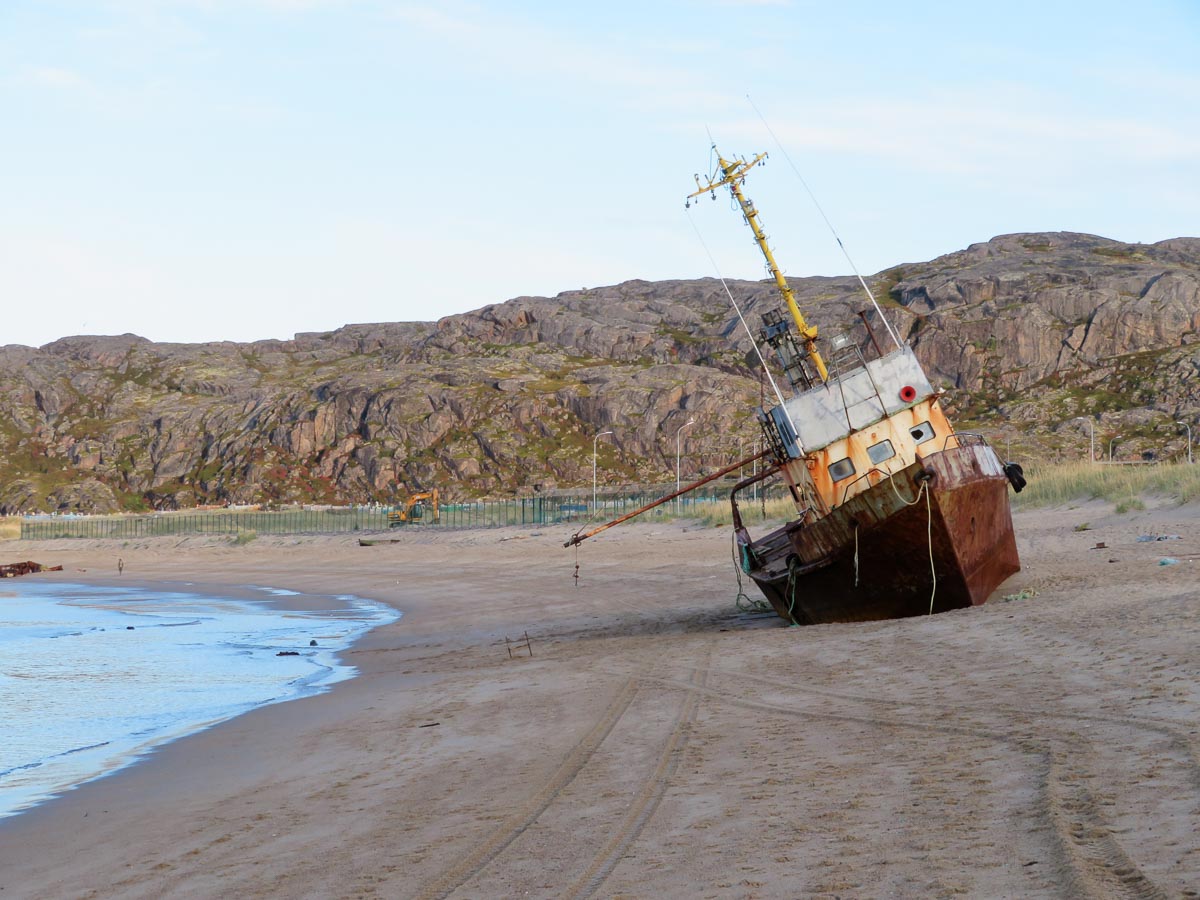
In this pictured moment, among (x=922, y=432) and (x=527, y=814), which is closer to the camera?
(x=527, y=814)

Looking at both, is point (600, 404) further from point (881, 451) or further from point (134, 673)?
point (881, 451)

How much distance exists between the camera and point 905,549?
59.2 ft

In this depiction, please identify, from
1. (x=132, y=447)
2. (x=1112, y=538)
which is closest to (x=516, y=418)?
(x=132, y=447)

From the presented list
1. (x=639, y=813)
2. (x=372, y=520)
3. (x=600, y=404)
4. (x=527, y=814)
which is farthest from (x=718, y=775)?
(x=600, y=404)

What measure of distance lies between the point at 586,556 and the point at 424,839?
123ft

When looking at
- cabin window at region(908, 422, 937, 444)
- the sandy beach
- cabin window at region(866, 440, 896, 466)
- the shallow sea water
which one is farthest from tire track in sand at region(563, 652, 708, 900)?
cabin window at region(908, 422, 937, 444)

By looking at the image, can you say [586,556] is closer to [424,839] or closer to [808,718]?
[808,718]

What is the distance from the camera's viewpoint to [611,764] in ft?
30.8

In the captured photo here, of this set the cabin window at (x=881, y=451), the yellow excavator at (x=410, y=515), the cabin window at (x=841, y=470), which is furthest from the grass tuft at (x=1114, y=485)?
the yellow excavator at (x=410, y=515)

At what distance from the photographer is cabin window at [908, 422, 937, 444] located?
20094 mm

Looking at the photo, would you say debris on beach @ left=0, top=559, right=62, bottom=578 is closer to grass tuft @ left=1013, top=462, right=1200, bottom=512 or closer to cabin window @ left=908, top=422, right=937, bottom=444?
grass tuft @ left=1013, top=462, right=1200, bottom=512

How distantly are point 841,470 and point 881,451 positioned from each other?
812 mm

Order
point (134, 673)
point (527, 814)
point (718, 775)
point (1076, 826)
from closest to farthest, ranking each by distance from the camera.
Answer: point (1076, 826), point (527, 814), point (718, 775), point (134, 673)

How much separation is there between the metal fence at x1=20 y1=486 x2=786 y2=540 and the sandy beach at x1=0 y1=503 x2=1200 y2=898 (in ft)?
147
